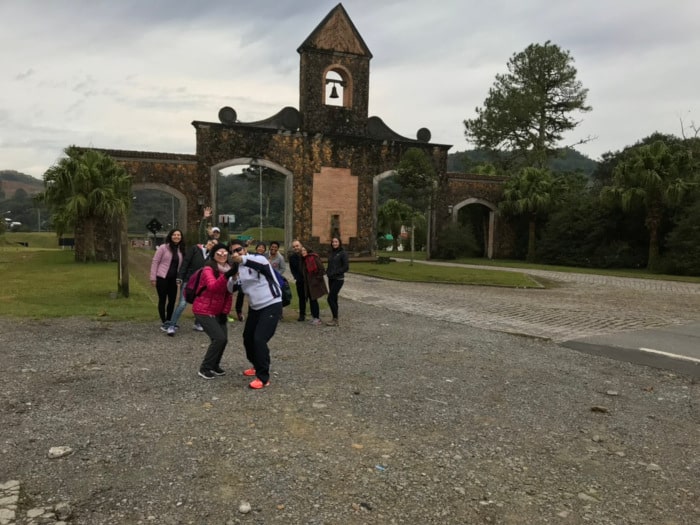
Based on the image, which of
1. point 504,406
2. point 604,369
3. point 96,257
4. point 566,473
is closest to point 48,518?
point 566,473

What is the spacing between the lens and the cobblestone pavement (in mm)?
9992

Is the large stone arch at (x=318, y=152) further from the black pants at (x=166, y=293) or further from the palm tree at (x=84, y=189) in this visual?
→ the black pants at (x=166, y=293)

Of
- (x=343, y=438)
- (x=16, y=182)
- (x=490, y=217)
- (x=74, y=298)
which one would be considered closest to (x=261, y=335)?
(x=343, y=438)

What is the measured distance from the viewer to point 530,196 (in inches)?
1189

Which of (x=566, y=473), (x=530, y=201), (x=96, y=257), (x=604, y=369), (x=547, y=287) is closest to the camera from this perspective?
(x=566, y=473)

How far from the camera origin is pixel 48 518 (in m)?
3.06

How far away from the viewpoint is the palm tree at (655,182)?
22.9m

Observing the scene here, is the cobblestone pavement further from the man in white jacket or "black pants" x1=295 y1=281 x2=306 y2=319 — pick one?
the man in white jacket

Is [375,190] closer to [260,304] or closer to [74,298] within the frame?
[74,298]

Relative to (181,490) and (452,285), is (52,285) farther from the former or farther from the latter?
(181,490)

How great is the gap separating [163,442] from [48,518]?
1.08 metres

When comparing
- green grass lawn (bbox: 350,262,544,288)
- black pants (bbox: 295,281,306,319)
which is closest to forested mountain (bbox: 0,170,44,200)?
green grass lawn (bbox: 350,262,544,288)

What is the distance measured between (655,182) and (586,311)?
14.5 meters

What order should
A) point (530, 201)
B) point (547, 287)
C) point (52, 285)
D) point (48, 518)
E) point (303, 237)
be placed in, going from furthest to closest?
point (530, 201)
point (303, 237)
point (547, 287)
point (52, 285)
point (48, 518)
